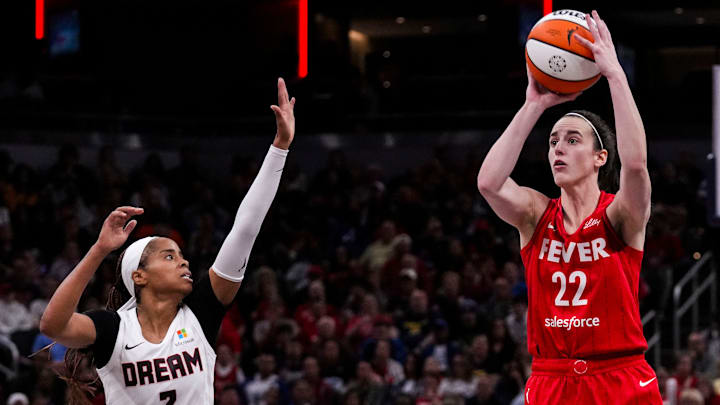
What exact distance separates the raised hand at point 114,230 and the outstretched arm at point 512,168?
4.58ft

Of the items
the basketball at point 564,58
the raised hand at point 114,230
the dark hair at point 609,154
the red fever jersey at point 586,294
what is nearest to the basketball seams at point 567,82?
the basketball at point 564,58

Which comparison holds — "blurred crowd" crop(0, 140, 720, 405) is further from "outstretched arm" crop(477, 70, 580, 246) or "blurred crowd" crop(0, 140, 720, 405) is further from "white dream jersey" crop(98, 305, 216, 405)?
"white dream jersey" crop(98, 305, 216, 405)

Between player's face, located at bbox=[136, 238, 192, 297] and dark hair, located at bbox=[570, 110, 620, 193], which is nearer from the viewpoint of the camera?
dark hair, located at bbox=[570, 110, 620, 193]

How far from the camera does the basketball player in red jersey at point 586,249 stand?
14.6 ft

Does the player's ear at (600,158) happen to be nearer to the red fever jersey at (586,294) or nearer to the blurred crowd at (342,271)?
the red fever jersey at (586,294)

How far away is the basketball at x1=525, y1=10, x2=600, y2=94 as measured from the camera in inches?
183

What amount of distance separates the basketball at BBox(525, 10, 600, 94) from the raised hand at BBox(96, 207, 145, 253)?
171cm

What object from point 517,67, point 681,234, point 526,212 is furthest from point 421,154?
point 526,212

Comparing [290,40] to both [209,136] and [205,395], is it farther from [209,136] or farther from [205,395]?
[205,395]

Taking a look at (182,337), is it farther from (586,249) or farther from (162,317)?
(586,249)

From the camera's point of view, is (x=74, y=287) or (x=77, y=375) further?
(x=77, y=375)

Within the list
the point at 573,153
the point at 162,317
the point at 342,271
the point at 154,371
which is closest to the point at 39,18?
the point at 162,317

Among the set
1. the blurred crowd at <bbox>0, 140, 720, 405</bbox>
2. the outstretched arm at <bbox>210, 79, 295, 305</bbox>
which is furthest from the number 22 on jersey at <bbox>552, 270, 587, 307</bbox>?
the blurred crowd at <bbox>0, 140, 720, 405</bbox>

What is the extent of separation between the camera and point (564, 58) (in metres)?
4.66
